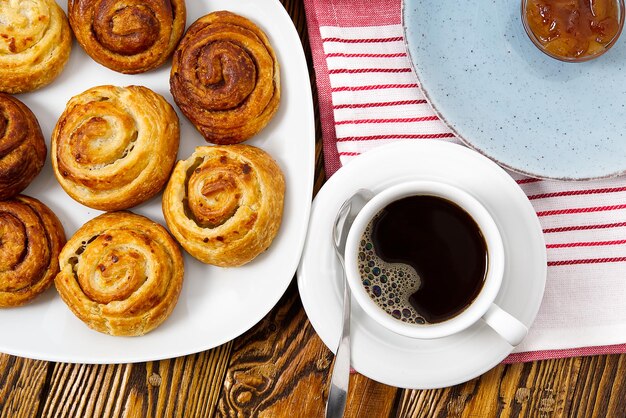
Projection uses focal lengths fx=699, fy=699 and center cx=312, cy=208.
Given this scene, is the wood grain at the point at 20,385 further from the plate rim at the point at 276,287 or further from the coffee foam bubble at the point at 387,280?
the coffee foam bubble at the point at 387,280

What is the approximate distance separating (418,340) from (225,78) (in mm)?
834

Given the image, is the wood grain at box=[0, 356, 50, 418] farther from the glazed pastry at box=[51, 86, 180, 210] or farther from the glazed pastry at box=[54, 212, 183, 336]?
the glazed pastry at box=[51, 86, 180, 210]

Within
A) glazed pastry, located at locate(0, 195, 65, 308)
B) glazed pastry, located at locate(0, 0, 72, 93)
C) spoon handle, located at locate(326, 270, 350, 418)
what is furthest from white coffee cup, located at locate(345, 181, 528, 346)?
glazed pastry, located at locate(0, 0, 72, 93)

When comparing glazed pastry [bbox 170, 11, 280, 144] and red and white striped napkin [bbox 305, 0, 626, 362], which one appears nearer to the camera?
glazed pastry [bbox 170, 11, 280, 144]

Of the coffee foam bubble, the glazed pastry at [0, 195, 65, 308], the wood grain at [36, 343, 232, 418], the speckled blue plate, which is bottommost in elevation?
the wood grain at [36, 343, 232, 418]

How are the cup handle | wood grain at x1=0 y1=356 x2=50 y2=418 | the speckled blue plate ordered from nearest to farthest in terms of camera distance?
the cup handle
the speckled blue plate
wood grain at x1=0 y1=356 x2=50 y2=418

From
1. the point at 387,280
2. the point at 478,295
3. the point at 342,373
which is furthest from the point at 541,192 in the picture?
the point at 342,373

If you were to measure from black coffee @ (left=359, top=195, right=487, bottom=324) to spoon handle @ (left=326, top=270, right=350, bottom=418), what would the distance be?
0.07 meters

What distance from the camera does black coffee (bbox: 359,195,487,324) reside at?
1.74 metres

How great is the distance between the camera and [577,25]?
1.82 meters

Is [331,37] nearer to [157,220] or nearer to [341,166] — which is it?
[341,166]

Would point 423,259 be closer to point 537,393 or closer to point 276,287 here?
point 276,287

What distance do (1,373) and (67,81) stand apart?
84 centimetres

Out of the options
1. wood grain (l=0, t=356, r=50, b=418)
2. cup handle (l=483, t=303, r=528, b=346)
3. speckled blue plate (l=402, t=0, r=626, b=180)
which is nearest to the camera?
cup handle (l=483, t=303, r=528, b=346)
